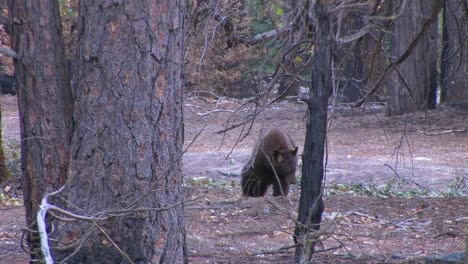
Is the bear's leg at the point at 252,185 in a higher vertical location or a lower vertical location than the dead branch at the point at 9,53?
lower

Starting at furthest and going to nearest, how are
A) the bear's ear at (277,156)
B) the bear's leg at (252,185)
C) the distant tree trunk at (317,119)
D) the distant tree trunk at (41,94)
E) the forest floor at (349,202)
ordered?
the bear's ear at (277,156) < the bear's leg at (252,185) < the forest floor at (349,202) < the distant tree trunk at (41,94) < the distant tree trunk at (317,119)

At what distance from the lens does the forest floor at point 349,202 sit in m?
7.43

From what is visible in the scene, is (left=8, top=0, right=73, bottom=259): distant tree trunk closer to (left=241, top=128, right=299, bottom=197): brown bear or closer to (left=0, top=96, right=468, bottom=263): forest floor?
(left=0, top=96, right=468, bottom=263): forest floor

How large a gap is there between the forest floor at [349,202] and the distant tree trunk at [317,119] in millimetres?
257

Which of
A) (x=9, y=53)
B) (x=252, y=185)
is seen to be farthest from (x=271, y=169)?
(x=9, y=53)

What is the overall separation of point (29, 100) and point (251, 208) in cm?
492

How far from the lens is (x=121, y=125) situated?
17.6 feet

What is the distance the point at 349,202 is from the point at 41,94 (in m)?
5.98

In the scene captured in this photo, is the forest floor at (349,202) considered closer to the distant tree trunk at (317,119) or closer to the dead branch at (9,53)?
the distant tree trunk at (317,119)

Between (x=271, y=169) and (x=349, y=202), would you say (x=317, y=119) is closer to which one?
(x=349, y=202)

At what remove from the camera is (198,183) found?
13.2 m

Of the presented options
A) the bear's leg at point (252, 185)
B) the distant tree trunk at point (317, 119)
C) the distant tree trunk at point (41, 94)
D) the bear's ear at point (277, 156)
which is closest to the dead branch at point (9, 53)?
the distant tree trunk at point (41, 94)

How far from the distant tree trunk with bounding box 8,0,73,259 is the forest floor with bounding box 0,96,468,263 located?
0.86 m

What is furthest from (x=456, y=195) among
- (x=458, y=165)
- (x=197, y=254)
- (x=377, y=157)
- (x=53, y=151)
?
(x=53, y=151)
